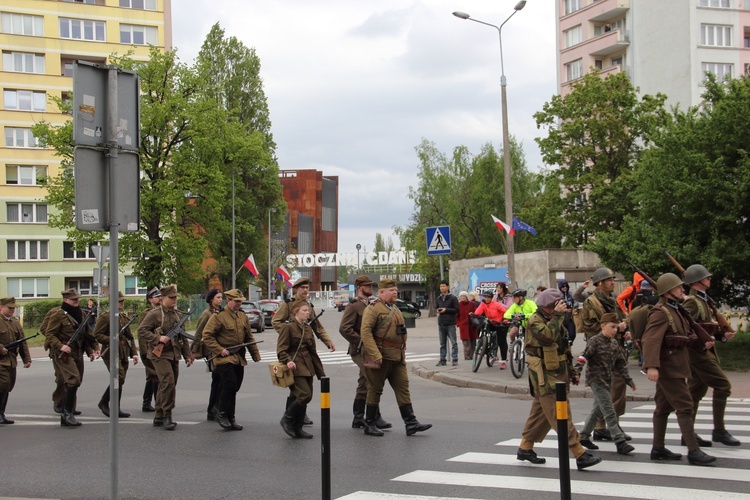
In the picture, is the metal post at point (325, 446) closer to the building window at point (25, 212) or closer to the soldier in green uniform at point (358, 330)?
the soldier in green uniform at point (358, 330)

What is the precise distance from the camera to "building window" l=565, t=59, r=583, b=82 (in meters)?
59.7

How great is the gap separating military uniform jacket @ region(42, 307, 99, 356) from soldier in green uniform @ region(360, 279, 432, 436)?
4.71 metres

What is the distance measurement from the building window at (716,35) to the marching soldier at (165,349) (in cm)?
Answer: 5089

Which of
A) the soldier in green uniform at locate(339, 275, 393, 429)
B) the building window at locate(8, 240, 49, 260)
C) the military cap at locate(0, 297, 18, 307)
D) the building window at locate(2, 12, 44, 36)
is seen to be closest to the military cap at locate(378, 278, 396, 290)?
the soldier in green uniform at locate(339, 275, 393, 429)

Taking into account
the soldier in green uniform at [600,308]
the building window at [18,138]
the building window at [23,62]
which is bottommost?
the soldier in green uniform at [600,308]

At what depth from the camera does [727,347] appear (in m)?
19.6

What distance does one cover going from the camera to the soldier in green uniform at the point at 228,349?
10688 mm

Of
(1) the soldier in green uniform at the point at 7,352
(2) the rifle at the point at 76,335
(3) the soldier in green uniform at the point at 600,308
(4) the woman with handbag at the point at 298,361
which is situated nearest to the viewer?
(3) the soldier in green uniform at the point at 600,308

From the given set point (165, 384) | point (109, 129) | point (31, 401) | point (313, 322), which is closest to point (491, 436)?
point (313, 322)

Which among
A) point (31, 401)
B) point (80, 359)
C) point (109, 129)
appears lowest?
point (31, 401)

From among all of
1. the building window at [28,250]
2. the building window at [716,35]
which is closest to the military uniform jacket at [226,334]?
the building window at [716,35]

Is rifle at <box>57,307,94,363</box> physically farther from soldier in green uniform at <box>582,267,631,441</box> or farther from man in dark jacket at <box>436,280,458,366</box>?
man in dark jacket at <box>436,280,458,366</box>

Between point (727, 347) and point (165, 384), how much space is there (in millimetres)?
14385

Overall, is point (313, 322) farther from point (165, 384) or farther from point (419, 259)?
point (419, 259)
